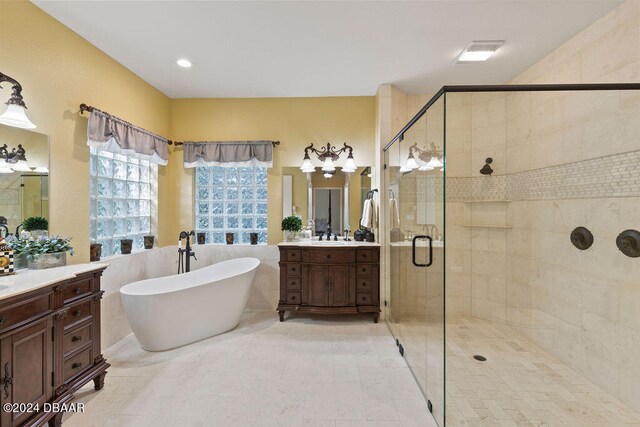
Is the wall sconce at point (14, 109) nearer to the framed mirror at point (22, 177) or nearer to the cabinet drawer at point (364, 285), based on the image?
the framed mirror at point (22, 177)

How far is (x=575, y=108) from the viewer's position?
2.29 metres

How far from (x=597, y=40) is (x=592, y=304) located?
2.03 metres

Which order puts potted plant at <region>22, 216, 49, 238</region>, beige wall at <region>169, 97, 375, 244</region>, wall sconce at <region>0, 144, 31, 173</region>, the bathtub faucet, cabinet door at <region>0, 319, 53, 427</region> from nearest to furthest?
1. cabinet door at <region>0, 319, 53, 427</region>
2. wall sconce at <region>0, 144, 31, 173</region>
3. potted plant at <region>22, 216, 49, 238</region>
4. the bathtub faucet
5. beige wall at <region>169, 97, 375, 244</region>

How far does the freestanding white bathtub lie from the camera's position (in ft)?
8.10

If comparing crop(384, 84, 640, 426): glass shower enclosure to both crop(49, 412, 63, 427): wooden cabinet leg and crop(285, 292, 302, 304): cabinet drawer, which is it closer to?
crop(285, 292, 302, 304): cabinet drawer

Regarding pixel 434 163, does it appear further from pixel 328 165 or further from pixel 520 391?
pixel 328 165

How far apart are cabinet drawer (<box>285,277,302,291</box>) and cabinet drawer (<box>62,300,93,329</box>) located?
181cm

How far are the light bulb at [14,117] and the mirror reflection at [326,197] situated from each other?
243 centimetres

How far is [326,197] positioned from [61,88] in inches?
109

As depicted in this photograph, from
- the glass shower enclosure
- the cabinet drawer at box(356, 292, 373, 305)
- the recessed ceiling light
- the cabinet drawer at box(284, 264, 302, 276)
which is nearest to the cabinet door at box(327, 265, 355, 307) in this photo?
the cabinet drawer at box(356, 292, 373, 305)

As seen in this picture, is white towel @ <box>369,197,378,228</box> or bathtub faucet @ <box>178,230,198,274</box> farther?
white towel @ <box>369,197,378,228</box>

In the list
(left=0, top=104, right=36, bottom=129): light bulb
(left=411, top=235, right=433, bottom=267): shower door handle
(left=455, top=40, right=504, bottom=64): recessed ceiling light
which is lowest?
(left=411, top=235, right=433, bottom=267): shower door handle

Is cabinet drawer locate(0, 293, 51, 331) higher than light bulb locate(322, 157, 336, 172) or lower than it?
lower

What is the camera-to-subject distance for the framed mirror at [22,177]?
1.89 m
